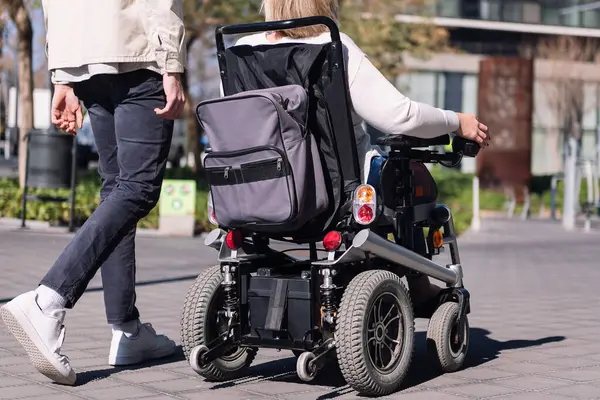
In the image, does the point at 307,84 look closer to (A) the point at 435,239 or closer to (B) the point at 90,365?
(A) the point at 435,239

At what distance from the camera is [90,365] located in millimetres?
5215

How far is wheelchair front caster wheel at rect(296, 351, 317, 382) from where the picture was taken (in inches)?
170

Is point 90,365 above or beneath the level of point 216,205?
beneath

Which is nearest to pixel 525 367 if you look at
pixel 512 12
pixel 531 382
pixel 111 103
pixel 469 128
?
pixel 531 382

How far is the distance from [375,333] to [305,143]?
0.78m

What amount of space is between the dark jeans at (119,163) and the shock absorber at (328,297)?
0.85m

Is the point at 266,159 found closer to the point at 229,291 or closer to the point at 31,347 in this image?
the point at 229,291

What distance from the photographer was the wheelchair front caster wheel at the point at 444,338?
509 centimetres

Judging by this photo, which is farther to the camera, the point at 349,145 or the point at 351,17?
the point at 351,17

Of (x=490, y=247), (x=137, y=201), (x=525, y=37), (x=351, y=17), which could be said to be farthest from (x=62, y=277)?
(x=525, y=37)

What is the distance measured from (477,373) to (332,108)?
1410mm

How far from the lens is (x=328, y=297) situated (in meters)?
4.53

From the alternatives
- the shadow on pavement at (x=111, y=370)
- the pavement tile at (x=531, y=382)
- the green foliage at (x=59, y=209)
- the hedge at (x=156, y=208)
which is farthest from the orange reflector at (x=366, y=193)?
the hedge at (x=156, y=208)

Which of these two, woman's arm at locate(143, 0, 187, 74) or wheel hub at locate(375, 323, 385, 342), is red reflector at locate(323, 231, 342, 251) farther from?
woman's arm at locate(143, 0, 187, 74)
